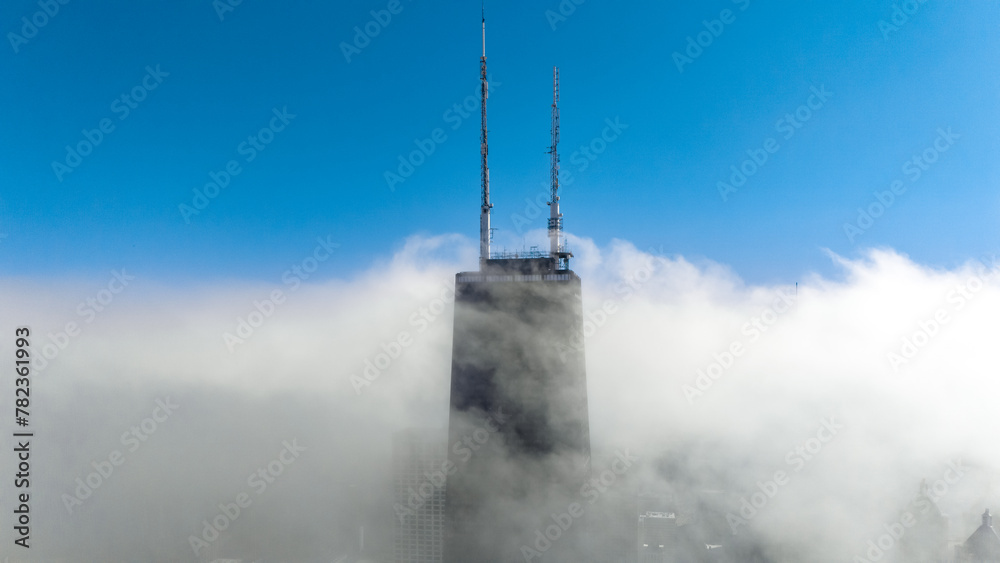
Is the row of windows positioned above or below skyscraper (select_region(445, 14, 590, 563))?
above

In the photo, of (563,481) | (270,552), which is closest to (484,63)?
(563,481)

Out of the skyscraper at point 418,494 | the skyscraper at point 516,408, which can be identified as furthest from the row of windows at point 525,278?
the skyscraper at point 418,494

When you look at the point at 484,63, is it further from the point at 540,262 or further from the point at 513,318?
the point at 513,318

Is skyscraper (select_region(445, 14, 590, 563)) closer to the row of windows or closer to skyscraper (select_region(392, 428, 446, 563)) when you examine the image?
the row of windows

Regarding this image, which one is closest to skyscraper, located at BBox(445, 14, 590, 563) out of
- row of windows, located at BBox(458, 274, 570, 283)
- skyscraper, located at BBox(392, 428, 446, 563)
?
row of windows, located at BBox(458, 274, 570, 283)

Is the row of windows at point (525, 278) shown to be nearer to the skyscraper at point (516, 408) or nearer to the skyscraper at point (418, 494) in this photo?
the skyscraper at point (516, 408)

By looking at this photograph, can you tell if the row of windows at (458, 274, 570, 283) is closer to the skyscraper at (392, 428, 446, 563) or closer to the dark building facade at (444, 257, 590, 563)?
the dark building facade at (444, 257, 590, 563)

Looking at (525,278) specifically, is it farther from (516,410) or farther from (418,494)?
(418,494)

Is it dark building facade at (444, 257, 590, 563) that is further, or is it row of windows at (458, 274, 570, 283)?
dark building facade at (444, 257, 590, 563)
